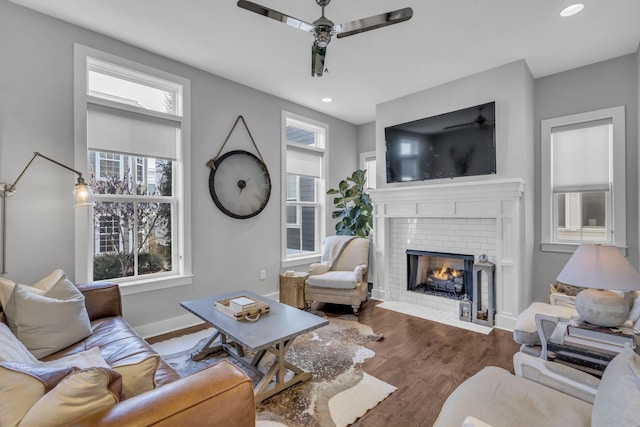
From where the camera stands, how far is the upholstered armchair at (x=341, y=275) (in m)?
3.76

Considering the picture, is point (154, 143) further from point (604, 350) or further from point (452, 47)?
point (604, 350)

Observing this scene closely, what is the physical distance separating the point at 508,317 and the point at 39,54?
5.04 meters

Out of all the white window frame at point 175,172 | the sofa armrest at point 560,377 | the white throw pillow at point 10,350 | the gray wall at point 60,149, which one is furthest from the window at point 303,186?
the sofa armrest at point 560,377

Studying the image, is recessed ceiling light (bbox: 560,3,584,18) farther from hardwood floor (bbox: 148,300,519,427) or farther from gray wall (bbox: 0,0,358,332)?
gray wall (bbox: 0,0,358,332)

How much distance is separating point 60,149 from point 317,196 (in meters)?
3.36

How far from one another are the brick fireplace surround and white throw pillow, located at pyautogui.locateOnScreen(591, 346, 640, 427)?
2.47 m

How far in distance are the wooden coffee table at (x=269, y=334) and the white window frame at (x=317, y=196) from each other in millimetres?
1899

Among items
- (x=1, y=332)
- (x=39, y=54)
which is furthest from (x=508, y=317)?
(x=39, y=54)

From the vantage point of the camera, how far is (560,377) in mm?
1450

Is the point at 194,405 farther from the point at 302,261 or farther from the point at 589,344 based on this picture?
the point at 302,261

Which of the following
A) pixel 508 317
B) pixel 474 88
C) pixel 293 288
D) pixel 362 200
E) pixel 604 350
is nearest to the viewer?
pixel 604 350

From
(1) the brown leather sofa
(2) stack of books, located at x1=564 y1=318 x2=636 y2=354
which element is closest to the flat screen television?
(2) stack of books, located at x1=564 y1=318 x2=636 y2=354

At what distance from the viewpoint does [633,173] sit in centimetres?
318

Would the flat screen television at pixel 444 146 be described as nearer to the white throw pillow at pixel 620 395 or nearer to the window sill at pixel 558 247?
the window sill at pixel 558 247
